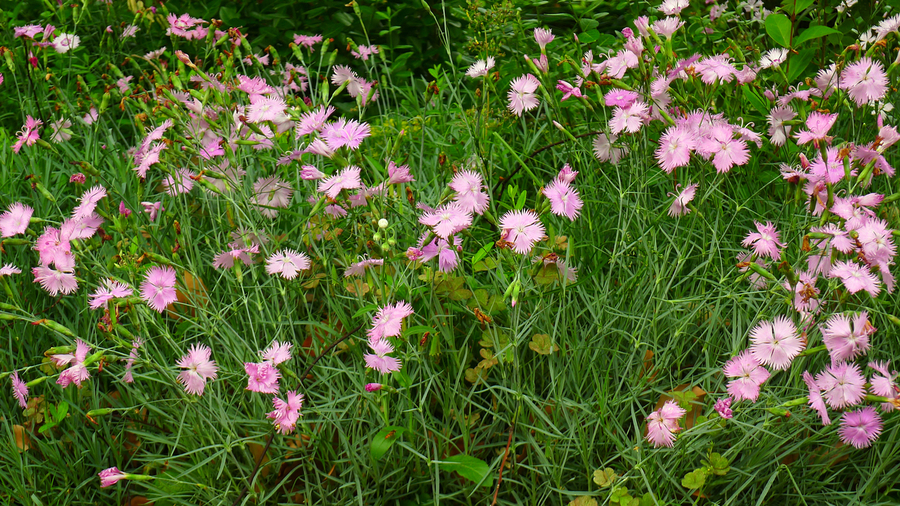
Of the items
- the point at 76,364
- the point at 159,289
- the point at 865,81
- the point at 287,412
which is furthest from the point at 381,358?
the point at 865,81

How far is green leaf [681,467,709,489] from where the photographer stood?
1.41 meters

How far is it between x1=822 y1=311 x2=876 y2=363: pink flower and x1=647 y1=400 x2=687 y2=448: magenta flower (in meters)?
0.29

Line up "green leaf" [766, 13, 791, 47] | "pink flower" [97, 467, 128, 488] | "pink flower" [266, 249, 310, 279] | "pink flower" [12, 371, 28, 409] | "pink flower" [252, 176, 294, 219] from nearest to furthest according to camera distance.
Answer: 1. "pink flower" [97, 467, 128, 488]
2. "pink flower" [266, 249, 310, 279]
3. "pink flower" [12, 371, 28, 409]
4. "pink flower" [252, 176, 294, 219]
5. "green leaf" [766, 13, 791, 47]

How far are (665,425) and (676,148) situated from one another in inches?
23.5

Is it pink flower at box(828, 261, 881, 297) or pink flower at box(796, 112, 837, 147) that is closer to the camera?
pink flower at box(828, 261, 881, 297)

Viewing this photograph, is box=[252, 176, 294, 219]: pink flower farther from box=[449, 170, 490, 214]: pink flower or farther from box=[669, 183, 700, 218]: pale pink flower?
box=[669, 183, 700, 218]: pale pink flower

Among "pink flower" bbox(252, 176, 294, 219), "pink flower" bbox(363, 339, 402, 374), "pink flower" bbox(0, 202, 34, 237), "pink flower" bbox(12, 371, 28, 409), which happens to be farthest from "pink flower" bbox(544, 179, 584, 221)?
"pink flower" bbox(12, 371, 28, 409)

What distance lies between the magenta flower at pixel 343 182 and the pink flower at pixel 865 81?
118 centimetres

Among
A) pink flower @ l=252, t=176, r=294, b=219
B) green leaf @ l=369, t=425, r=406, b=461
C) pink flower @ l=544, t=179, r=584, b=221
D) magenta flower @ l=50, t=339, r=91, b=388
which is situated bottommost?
green leaf @ l=369, t=425, r=406, b=461

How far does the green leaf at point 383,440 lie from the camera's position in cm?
143

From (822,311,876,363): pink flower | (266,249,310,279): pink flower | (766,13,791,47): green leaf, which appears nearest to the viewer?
(822,311,876,363): pink flower

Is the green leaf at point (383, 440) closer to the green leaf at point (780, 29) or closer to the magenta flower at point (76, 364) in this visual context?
the magenta flower at point (76, 364)

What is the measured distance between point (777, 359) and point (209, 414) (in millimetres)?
1181

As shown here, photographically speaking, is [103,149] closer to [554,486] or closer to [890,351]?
[554,486]
